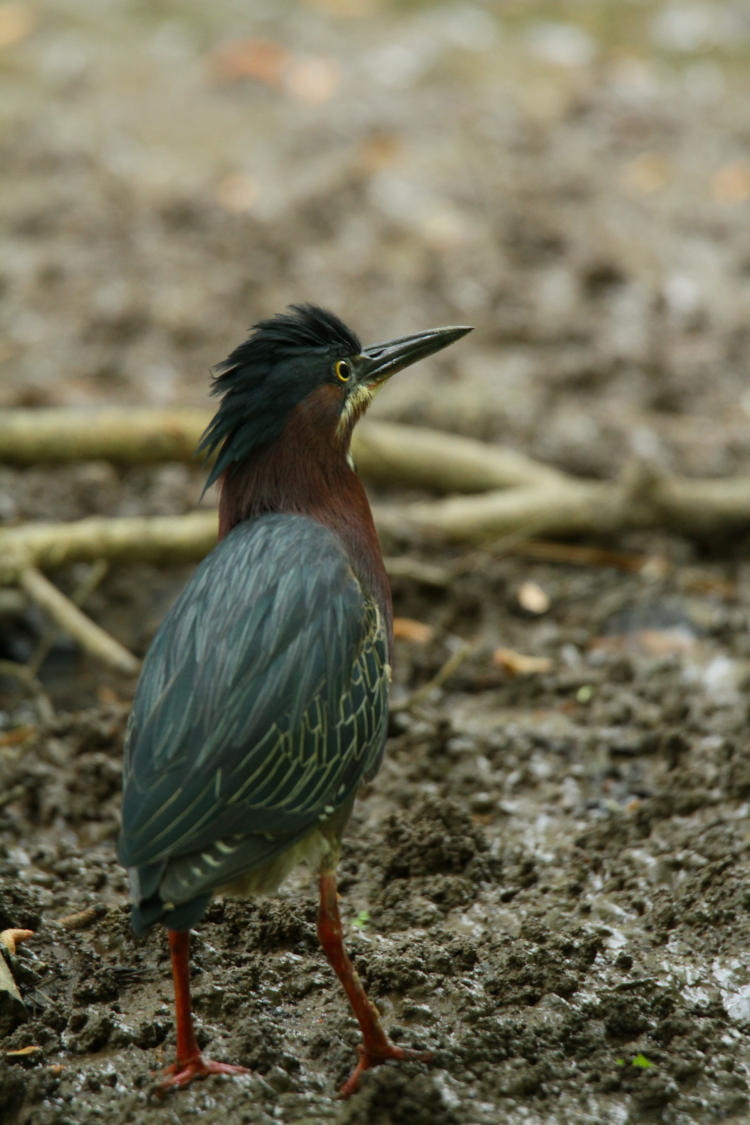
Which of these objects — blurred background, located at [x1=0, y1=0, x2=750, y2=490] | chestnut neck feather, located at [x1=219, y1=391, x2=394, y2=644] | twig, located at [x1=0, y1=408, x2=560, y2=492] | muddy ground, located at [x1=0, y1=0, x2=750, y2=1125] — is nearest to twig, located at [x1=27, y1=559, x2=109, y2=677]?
muddy ground, located at [x1=0, y1=0, x2=750, y2=1125]

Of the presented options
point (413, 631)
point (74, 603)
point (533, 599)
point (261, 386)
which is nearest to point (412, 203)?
point (533, 599)

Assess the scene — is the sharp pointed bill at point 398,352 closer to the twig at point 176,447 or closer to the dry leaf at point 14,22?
the twig at point 176,447

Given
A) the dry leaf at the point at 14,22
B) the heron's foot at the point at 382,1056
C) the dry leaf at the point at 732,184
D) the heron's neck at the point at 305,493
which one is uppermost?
the dry leaf at the point at 14,22

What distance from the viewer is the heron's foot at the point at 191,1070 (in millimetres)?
2918

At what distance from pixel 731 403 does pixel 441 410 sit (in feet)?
4.81

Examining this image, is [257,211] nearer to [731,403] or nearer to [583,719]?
[731,403]

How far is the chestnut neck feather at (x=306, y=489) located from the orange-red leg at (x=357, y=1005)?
761mm

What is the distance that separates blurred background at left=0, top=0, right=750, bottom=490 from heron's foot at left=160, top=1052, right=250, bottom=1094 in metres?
3.20

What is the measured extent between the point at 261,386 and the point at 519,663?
6.59 feet

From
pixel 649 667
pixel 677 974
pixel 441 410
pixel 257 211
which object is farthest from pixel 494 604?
pixel 257 211

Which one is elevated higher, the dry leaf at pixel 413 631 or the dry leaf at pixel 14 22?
the dry leaf at pixel 14 22

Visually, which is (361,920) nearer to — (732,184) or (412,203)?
(412,203)

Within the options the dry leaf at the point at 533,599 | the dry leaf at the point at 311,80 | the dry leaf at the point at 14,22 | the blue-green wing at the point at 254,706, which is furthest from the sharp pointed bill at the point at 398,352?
the dry leaf at the point at 14,22

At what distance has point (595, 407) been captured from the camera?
652 cm
